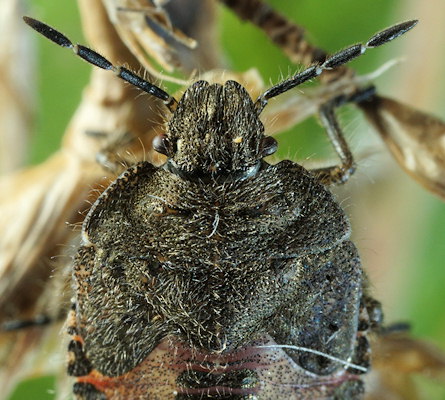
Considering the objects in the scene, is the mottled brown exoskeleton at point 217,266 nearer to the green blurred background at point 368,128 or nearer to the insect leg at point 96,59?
the insect leg at point 96,59

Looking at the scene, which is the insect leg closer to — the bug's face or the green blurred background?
the bug's face

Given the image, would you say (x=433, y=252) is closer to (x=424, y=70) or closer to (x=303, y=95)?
(x=424, y=70)

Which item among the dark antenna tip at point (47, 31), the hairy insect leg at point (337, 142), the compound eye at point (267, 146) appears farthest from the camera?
the hairy insect leg at point (337, 142)

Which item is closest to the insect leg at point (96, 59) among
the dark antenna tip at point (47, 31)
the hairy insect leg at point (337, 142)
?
the dark antenna tip at point (47, 31)

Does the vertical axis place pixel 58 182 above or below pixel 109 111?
below

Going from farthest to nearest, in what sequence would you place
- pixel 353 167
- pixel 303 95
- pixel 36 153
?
pixel 36 153, pixel 303 95, pixel 353 167

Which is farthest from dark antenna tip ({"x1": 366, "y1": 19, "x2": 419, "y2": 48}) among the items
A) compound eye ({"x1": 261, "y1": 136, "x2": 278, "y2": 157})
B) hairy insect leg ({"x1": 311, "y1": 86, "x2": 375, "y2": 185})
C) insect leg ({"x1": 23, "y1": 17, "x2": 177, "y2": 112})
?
insect leg ({"x1": 23, "y1": 17, "x2": 177, "y2": 112})

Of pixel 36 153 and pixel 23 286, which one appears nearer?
pixel 23 286

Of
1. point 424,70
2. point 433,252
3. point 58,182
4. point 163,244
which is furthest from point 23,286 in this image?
point 424,70
